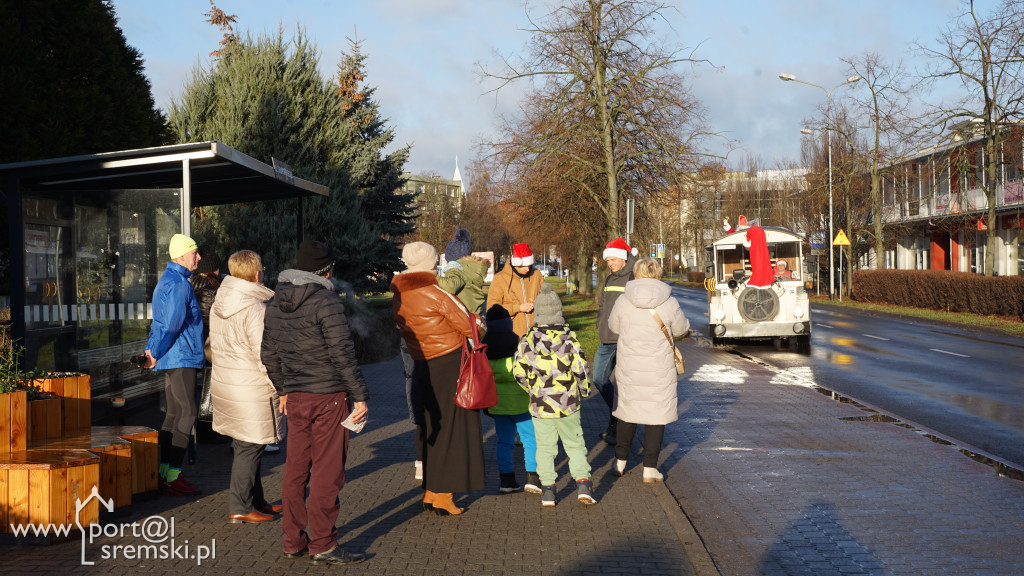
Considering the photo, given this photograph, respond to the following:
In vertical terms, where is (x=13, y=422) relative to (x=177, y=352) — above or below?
below

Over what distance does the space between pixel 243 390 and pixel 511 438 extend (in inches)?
78.7

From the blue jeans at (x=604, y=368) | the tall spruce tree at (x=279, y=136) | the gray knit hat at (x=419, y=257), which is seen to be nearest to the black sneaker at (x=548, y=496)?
the gray knit hat at (x=419, y=257)

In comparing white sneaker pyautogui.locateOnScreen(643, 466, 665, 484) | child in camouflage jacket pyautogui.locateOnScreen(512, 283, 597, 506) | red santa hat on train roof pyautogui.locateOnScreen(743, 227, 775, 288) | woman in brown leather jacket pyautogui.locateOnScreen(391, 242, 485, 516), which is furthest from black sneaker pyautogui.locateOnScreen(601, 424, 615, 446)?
red santa hat on train roof pyautogui.locateOnScreen(743, 227, 775, 288)

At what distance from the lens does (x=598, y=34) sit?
20.0m

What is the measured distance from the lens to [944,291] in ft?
97.2

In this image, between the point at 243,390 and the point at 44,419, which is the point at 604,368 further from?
the point at 44,419

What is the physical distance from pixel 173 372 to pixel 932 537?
5315 mm

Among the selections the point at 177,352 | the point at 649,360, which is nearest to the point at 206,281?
the point at 177,352

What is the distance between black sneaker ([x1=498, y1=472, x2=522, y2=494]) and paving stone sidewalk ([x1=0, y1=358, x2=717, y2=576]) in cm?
8

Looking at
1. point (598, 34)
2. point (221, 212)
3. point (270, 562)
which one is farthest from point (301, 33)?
point (270, 562)

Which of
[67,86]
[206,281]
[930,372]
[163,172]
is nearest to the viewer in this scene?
[206,281]

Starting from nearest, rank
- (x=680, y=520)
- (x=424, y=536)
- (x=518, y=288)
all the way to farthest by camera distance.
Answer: (x=424, y=536), (x=680, y=520), (x=518, y=288)

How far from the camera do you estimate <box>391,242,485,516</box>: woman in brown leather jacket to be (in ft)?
18.9

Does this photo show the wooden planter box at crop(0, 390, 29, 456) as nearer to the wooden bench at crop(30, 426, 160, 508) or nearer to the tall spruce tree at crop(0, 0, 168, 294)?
the wooden bench at crop(30, 426, 160, 508)
